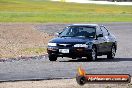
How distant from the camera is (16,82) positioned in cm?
1595

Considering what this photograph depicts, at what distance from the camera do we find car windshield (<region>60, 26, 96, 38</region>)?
2433cm

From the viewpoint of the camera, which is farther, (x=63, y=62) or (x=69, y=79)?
(x=63, y=62)

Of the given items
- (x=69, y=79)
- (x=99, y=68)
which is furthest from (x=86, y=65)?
(x=69, y=79)

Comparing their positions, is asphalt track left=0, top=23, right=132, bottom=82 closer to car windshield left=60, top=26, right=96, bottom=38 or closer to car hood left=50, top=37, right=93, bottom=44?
car hood left=50, top=37, right=93, bottom=44

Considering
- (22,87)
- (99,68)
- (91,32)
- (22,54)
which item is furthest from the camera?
(22,54)

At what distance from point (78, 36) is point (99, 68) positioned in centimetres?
408

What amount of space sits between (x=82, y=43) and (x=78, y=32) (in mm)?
1293

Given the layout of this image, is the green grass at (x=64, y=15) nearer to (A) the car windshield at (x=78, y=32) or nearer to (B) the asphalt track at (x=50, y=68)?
(A) the car windshield at (x=78, y=32)

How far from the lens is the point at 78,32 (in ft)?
80.3

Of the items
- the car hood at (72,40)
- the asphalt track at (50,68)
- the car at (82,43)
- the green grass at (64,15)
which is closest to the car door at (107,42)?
the car at (82,43)

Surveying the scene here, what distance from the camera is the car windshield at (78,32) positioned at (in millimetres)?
24328

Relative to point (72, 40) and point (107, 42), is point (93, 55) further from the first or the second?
point (107, 42)

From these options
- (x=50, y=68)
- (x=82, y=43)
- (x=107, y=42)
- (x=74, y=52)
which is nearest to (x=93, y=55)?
(x=82, y=43)

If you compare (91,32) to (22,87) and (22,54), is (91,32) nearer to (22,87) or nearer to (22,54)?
(22,54)
